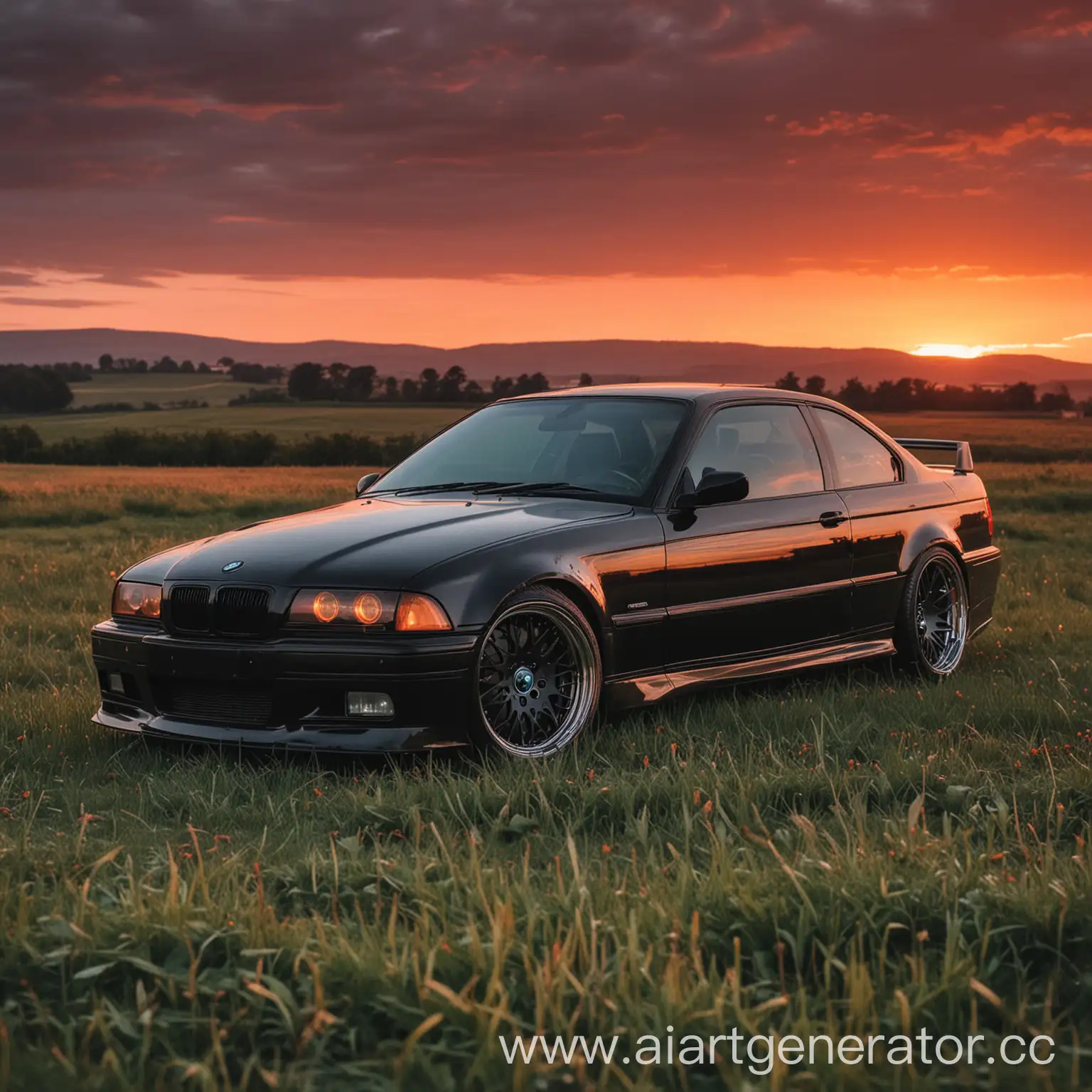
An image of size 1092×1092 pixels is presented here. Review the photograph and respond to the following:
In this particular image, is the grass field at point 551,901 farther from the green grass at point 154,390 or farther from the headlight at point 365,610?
the green grass at point 154,390

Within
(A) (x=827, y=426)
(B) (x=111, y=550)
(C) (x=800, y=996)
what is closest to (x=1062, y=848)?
(C) (x=800, y=996)

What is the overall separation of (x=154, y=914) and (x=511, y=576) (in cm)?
249

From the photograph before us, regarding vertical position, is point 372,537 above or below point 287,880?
A: above

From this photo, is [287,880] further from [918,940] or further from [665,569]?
[665,569]

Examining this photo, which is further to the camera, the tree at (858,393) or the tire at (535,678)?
the tree at (858,393)

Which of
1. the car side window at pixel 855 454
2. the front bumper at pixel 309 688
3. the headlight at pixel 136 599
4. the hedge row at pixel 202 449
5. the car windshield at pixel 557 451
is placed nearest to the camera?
the front bumper at pixel 309 688

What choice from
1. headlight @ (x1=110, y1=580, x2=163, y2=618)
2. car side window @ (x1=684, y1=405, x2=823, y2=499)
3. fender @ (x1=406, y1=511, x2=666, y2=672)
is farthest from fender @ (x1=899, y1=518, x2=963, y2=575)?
headlight @ (x1=110, y1=580, x2=163, y2=618)

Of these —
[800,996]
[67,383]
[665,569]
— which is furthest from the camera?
[67,383]

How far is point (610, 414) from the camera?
7258mm

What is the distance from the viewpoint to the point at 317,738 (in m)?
5.71

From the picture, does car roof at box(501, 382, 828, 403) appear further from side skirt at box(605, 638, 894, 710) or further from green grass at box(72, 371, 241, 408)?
green grass at box(72, 371, 241, 408)

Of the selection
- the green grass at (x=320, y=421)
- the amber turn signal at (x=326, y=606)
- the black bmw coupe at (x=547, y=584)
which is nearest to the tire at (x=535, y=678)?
the black bmw coupe at (x=547, y=584)

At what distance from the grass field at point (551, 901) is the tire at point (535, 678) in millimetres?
174

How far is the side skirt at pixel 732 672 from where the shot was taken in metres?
6.32
